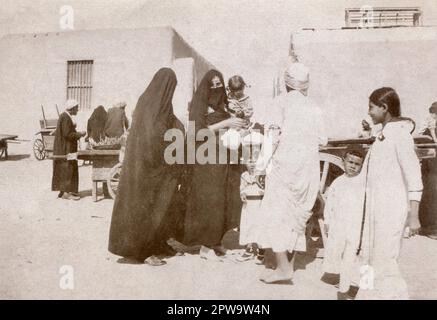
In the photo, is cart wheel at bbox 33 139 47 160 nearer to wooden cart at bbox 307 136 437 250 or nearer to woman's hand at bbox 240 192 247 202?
woman's hand at bbox 240 192 247 202

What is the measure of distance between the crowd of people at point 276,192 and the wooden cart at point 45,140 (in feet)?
17.9

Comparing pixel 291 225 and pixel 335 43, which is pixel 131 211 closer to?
pixel 291 225

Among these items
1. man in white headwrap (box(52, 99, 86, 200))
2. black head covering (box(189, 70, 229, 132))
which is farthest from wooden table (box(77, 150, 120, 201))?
black head covering (box(189, 70, 229, 132))

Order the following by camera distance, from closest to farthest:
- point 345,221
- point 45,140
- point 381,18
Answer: point 345,221 < point 381,18 < point 45,140

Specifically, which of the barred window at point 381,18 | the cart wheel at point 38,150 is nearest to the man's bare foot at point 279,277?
the barred window at point 381,18

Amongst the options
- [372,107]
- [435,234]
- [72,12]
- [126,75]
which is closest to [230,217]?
[372,107]

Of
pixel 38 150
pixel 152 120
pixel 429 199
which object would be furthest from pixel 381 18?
pixel 38 150

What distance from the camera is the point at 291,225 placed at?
10.7ft

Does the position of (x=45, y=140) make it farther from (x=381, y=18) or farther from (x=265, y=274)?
(x=265, y=274)

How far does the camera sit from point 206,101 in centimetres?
374

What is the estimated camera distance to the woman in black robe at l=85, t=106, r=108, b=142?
26.7 feet

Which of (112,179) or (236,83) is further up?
(236,83)

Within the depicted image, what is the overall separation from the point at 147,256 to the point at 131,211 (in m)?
0.39

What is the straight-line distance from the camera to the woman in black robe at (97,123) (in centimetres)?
813
